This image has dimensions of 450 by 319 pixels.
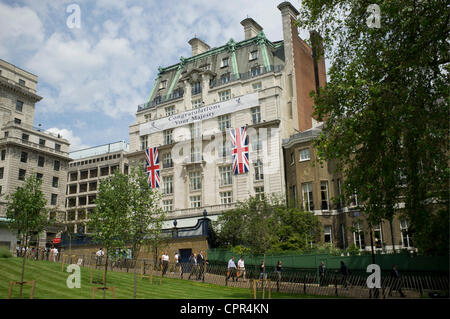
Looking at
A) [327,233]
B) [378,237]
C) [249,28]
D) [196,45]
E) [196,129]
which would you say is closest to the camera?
[378,237]

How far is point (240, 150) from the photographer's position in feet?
164

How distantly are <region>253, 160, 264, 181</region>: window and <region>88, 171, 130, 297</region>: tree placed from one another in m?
22.0

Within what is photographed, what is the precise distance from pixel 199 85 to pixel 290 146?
21538 mm

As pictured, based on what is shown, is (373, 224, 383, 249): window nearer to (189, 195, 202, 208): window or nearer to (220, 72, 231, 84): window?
(189, 195, 202, 208): window

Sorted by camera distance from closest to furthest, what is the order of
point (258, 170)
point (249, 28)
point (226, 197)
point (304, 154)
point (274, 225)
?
point (274, 225), point (304, 154), point (258, 170), point (226, 197), point (249, 28)

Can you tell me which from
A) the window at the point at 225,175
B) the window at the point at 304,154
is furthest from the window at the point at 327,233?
the window at the point at 225,175

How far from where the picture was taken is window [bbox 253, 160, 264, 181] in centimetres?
5069

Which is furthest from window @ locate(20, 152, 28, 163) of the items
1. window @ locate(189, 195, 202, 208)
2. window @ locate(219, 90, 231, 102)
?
window @ locate(219, 90, 231, 102)

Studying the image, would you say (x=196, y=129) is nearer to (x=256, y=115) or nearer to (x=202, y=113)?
(x=202, y=113)

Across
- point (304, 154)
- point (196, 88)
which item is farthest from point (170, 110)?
point (304, 154)

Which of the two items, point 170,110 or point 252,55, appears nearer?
point 252,55

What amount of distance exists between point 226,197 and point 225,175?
9.99ft

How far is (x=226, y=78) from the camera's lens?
2350 inches
